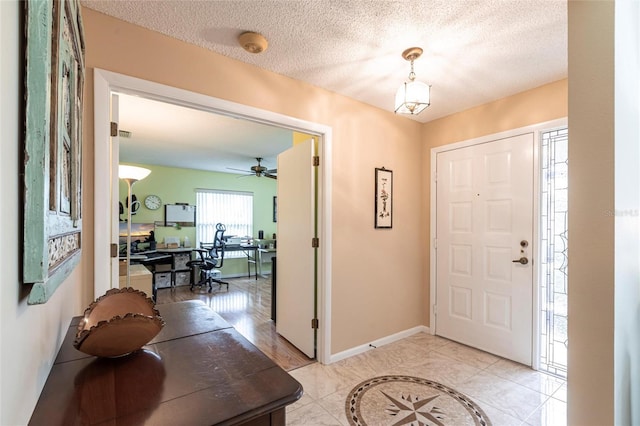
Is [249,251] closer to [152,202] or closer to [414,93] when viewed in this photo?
[152,202]

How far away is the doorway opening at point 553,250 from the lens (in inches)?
95.1

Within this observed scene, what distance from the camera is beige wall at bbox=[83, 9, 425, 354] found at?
174 centimetres

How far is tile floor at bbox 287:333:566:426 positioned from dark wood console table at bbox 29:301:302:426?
1.25 metres

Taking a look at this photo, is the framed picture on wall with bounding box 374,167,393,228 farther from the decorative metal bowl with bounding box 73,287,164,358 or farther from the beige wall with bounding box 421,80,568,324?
the decorative metal bowl with bounding box 73,287,164,358

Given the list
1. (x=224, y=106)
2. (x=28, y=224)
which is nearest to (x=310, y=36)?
(x=224, y=106)

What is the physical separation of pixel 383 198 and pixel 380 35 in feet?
5.13

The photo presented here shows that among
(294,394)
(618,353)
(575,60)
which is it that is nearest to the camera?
(294,394)

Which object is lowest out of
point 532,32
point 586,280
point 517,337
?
point 517,337

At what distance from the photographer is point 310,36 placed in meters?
1.85

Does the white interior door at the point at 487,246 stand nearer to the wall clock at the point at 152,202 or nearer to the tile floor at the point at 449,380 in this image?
the tile floor at the point at 449,380

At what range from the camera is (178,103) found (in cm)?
190

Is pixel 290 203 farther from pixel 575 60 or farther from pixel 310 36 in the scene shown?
pixel 575 60

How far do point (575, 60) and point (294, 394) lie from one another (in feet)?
5.07

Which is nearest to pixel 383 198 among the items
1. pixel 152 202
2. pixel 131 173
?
pixel 131 173
